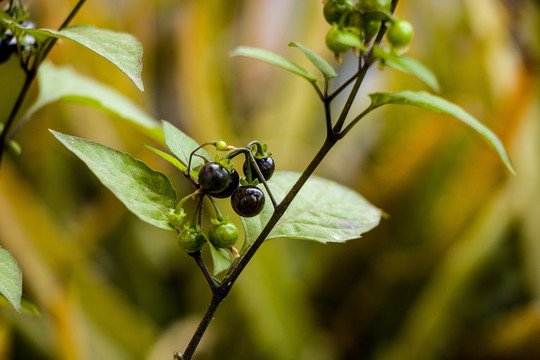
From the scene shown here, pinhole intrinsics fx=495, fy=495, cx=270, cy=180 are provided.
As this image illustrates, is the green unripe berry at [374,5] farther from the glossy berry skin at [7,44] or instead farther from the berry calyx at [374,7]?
the glossy berry skin at [7,44]

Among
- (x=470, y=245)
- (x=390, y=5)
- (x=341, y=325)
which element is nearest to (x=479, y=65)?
(x=470, y=245)

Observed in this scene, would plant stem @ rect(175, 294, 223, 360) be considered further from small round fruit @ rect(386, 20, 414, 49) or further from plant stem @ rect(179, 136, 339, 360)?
small round fruit @ rect(386, 20, 414, 49)

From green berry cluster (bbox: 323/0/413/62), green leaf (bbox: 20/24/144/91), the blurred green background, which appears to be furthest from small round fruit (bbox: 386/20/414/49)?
the blurred green background

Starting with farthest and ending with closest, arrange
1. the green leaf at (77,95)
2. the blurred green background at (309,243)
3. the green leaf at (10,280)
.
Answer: the blurred green background at (309,243), the green leaf at (77,95), the green leaf at (10,280)

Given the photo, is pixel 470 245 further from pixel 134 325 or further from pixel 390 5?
pixel 390 5

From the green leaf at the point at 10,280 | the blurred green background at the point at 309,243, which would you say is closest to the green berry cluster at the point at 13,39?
the green leaf at the point at 10,280
